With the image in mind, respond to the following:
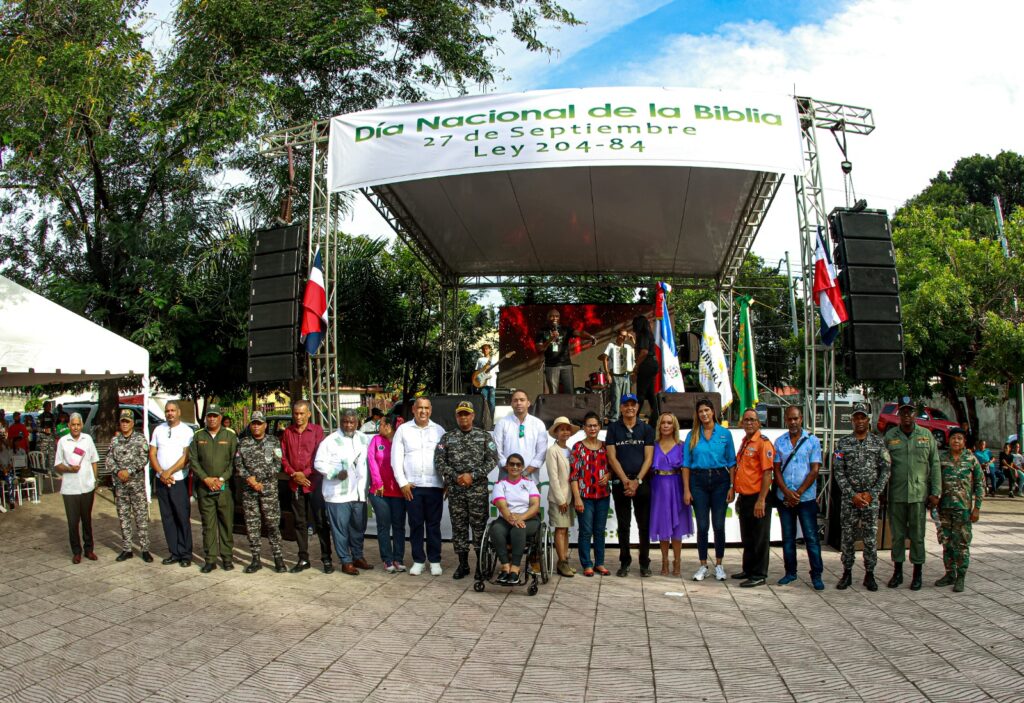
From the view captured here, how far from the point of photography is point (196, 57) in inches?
594

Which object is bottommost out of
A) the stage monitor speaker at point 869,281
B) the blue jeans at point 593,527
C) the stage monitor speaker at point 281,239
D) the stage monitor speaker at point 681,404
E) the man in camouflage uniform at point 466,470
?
the blue jeans at point 593,527

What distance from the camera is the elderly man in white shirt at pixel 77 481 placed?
7652 millimetres

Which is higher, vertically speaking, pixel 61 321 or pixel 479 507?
pixel 61 321

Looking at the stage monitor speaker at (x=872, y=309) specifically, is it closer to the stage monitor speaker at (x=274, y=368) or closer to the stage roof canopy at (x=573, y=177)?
the stage roof canopy at (x=573, y=177)

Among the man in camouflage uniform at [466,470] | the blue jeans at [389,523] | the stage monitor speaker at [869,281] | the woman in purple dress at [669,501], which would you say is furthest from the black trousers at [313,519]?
the stage monitor speaker at [869,281]

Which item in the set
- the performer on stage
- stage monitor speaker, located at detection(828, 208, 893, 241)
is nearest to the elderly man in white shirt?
the performer on stage

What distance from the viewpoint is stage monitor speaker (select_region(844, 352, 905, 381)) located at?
8664 millimetres

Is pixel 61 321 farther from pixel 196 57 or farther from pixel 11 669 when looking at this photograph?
pixel 196 57

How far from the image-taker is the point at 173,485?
24.5 feet

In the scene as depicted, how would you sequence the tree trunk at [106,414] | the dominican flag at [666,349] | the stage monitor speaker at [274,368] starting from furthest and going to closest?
the tree trunk at [106,414]
the dominican flag at [666,349]
the stage monitor speaker at [274,368]

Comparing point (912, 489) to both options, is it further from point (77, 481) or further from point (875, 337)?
point (77, 481)

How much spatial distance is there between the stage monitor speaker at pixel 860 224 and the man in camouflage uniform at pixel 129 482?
7708 mm

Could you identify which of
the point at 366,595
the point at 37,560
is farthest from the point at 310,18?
the point at 366,595

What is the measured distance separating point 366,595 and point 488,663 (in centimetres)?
202
